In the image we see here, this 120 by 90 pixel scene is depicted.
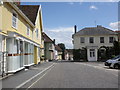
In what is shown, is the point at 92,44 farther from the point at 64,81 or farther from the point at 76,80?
the point at 64,81

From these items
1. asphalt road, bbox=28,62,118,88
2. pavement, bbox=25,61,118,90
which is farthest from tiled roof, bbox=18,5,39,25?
pavement, bbox=25,61,118,90

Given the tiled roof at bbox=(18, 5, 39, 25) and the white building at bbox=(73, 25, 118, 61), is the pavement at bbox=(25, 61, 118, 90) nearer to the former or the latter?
the tiled roof at bbox=(18, 5, 39, 25)

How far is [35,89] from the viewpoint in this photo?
8242 mm

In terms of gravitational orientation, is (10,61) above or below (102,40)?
below

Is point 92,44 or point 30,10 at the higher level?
point 30,10

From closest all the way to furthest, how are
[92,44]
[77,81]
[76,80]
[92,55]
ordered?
[77,81] < [76,80] < [92,55] < [92,44]

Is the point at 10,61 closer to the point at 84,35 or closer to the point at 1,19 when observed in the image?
the point at 1,19

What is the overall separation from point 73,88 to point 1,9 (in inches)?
278

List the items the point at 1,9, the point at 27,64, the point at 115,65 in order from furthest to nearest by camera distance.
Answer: the point at 115,65, the point at 27,64, the point at 1,9

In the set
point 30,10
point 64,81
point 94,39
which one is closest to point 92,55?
point 94,39

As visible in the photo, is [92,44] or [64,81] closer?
[64,81]

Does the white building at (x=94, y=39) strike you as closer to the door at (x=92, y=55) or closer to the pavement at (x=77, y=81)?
the door at (x=92, y=55)

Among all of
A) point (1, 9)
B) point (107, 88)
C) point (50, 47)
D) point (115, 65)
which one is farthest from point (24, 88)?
point (50, 47)

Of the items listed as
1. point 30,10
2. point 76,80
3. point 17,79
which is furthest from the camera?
point 30,10
